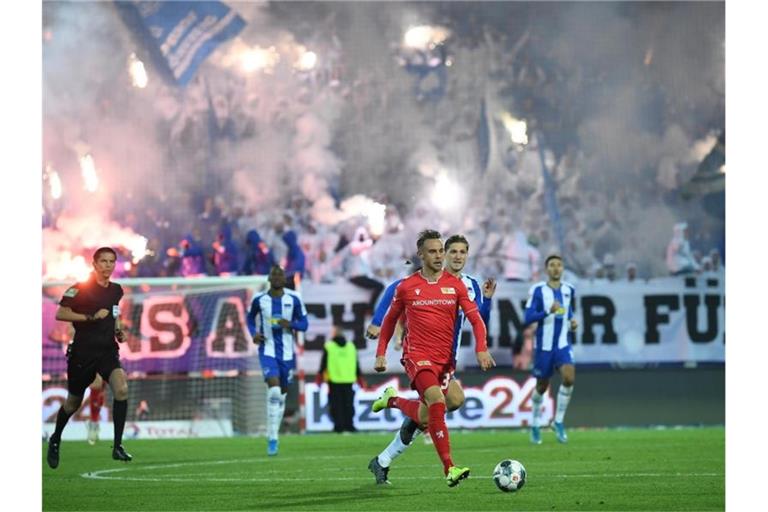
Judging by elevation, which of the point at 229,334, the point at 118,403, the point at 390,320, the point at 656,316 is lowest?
the point at 118,403

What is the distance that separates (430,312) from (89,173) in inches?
658

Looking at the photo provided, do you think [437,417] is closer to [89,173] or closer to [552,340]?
[552,340]

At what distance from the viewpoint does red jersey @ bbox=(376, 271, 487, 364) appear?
37.9 ft

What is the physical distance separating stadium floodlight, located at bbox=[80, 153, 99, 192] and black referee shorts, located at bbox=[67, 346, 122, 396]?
13.2 meters

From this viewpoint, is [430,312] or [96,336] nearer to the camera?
[430,312]

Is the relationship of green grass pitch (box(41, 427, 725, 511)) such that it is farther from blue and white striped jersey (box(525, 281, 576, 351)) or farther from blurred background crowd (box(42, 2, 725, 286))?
blurred background crowd (box(42, 2, 725, 286))

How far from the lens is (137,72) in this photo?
1077 inches

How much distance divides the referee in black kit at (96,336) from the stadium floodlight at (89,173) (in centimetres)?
1313

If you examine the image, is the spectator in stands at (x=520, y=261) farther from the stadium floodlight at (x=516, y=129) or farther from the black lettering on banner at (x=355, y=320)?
the black lettering on banner at (x=355, y=320)

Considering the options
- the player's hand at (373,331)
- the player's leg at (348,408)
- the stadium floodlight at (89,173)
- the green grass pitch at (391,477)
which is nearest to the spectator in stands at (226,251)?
the stadium floodlight at (89,173)

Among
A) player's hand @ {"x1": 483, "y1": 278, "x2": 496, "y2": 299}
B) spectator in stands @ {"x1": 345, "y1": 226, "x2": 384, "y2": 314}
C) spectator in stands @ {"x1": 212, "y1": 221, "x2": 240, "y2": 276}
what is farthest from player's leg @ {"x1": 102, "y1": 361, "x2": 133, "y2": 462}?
spectator in stands @ {"x1": 212, "y1": 221, "x2": 240, "y2": 276}

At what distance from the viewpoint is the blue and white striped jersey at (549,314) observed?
18.7m

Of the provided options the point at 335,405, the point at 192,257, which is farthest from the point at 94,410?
the point at 192,257
